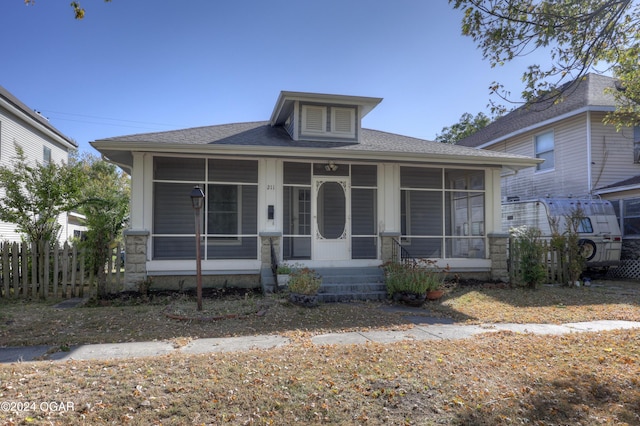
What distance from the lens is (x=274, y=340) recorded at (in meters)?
5.41

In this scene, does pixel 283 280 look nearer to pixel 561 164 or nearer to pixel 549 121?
pixel 561 164

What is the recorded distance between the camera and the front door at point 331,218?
10.0m

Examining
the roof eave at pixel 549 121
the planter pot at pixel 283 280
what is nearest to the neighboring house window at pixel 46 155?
the planter pot at pixel 283 280

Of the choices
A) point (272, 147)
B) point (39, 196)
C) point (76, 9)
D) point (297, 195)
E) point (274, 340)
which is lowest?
point (274, 340)

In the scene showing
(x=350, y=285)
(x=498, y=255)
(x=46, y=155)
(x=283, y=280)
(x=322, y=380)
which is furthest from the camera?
(x=46, y=155)

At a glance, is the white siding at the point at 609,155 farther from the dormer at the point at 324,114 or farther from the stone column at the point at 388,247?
the stone column at the point at 388,247

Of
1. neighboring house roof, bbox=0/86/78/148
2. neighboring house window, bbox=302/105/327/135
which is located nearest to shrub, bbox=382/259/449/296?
neighboring house window, bbox=302/105/327/135

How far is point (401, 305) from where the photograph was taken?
26.5 ft

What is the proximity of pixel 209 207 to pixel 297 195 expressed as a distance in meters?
2.62

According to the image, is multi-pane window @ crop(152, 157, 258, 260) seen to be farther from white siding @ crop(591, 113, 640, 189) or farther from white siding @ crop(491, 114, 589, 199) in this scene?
white siding @ crop(591, 113, 640, 189)

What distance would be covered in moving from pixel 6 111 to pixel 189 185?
8.01m

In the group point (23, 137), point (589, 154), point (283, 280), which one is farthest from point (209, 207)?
point (589, 154)

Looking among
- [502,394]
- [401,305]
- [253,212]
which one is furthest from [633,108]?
[253,212]

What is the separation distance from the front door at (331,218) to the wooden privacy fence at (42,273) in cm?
463
